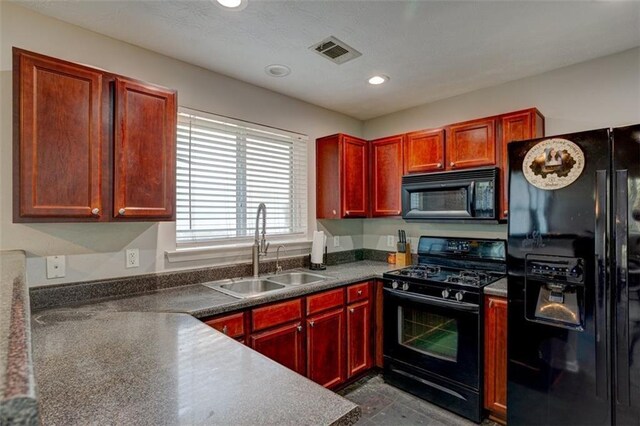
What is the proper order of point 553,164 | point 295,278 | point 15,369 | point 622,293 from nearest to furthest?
point 15,369
point 622,293
point 553,164
point 295,278

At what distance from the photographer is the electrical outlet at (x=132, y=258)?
84.4 inches

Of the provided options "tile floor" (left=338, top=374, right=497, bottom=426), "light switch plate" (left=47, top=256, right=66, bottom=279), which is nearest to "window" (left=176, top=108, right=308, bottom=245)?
"light switch plate" (left=47, top=256, right=66, bottom=279)

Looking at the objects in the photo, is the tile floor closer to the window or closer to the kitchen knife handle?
the kitchen knife handle

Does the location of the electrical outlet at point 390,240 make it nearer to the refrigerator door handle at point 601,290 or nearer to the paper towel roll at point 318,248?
the paper towel roll at point 318,248

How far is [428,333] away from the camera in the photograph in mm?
2535

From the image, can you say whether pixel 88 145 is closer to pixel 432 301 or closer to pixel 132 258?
pixel 132 258

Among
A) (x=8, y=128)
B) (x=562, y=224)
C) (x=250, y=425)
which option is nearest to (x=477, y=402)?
(x=562, y=224)

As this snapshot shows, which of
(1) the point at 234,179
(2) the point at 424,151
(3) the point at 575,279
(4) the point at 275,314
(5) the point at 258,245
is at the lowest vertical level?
(4) the point at 275,314

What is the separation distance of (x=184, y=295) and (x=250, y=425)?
1501mm

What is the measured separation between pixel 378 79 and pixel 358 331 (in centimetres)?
212

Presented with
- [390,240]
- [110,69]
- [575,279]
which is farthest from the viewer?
[390,240]

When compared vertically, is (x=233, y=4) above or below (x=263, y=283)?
above

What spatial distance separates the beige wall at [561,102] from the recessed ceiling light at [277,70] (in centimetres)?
152

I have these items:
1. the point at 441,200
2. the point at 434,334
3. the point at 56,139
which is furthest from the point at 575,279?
the point at 56,139
